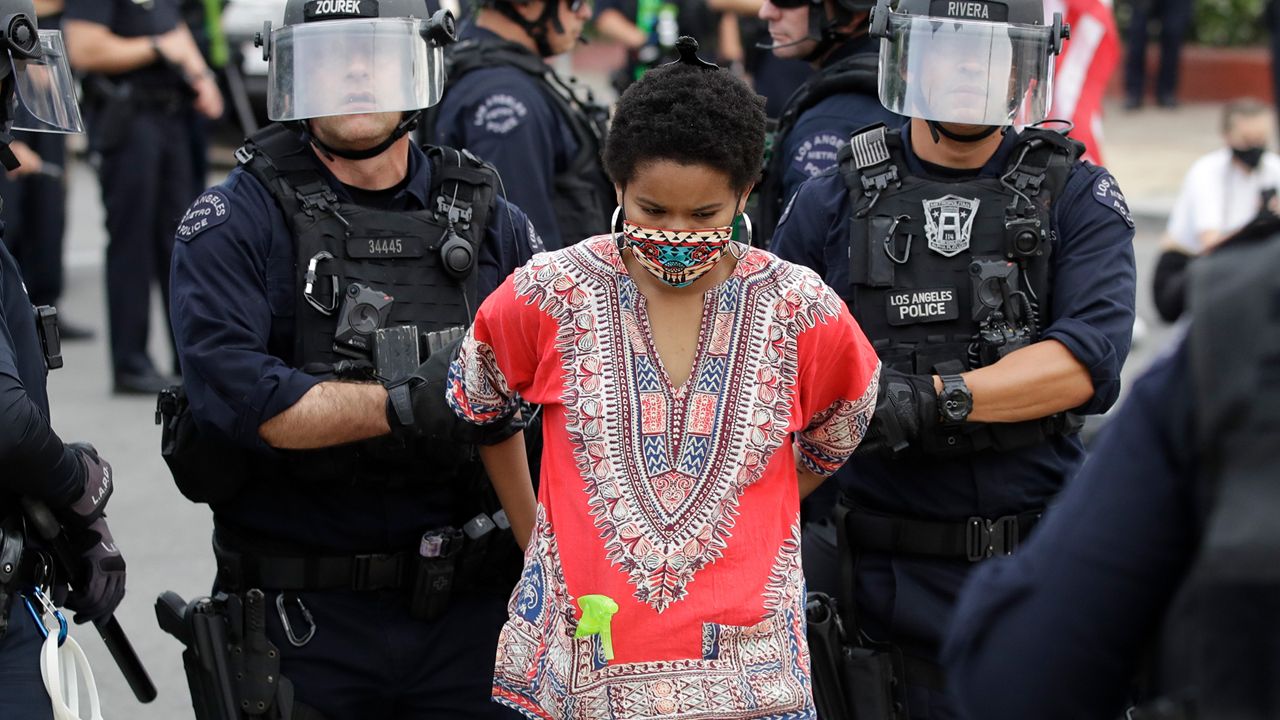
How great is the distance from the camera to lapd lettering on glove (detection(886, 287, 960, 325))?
3.43 metres

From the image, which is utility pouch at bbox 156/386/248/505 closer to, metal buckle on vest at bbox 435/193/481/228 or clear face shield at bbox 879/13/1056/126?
metal buckle on vest at bbox 435/193/481/228

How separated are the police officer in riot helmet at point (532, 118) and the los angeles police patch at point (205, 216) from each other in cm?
156

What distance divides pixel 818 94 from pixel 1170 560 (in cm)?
298

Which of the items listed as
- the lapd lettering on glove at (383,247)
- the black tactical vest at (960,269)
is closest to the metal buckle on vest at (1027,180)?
the black tactical vest at (960,269)

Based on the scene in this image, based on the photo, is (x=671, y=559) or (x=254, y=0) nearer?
(x=671, y=559)

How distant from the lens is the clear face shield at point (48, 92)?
3461 mm

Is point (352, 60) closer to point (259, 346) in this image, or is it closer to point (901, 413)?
point (259, 346)

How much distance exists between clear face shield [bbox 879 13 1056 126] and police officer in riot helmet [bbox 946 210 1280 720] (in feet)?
5.89

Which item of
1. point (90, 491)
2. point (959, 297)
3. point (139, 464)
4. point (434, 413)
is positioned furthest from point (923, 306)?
point (139, 464)

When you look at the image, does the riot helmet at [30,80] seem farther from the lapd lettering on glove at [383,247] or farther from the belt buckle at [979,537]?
the belt buckle at [979,537]

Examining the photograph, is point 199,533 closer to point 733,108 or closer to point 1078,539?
point 733,108

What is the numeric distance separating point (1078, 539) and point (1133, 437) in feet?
0.41

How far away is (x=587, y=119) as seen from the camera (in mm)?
5211

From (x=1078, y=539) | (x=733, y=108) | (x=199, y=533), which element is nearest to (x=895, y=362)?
(x=733, y=108)
